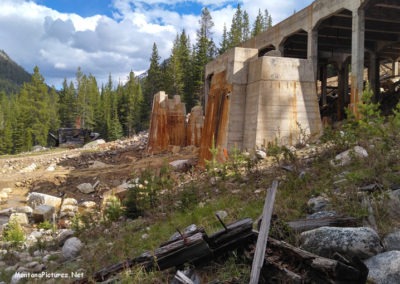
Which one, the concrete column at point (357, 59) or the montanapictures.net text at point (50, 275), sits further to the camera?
the concrete column at point (357, 59)

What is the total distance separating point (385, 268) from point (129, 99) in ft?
183

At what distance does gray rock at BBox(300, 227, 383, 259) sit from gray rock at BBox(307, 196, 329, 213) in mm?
1357

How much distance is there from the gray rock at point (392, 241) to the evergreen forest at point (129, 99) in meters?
41.7

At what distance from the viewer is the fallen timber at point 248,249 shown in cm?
286

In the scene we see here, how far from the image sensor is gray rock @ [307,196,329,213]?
483cm

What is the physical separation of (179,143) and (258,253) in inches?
743

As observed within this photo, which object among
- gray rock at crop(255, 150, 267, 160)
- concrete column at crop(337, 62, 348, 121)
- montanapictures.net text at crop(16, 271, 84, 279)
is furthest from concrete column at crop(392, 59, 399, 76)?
montanapictures.net text at crop(16, 271, 84, 279)

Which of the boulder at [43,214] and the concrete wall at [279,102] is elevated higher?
the concrete wall at [279,102]

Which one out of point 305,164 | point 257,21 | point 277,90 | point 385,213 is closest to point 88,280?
point 385,213

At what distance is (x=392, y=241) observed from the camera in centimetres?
344

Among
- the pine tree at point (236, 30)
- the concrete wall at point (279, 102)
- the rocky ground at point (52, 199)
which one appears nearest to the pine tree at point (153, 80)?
the pine tree at point (236, 30)

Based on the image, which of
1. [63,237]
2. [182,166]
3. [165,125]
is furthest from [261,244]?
[165,125]

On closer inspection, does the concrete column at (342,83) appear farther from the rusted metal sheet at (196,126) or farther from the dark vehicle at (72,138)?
the dark vehicle at (72,138)

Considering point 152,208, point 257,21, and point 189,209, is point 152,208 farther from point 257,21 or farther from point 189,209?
point 257,21
